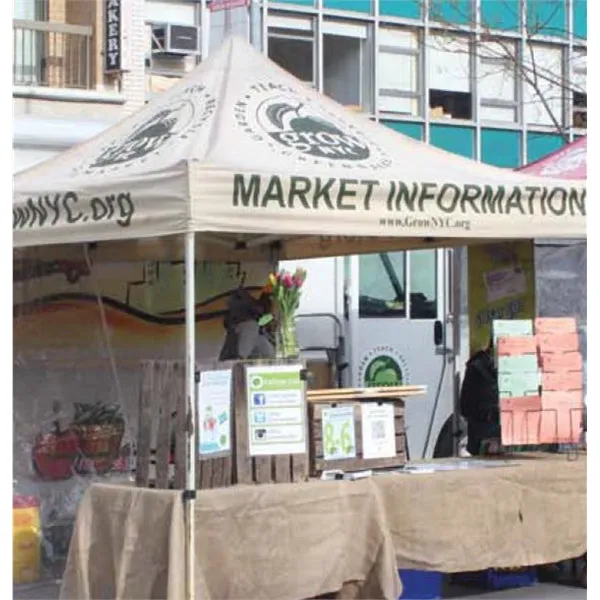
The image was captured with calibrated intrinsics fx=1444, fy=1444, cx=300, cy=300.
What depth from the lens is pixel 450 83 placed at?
25422 mm

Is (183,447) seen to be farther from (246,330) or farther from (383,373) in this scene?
(383,373)

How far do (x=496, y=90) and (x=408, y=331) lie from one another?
45.1 feet

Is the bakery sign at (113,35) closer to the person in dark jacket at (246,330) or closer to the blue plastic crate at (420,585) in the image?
the person in dark jacket at (246,330)

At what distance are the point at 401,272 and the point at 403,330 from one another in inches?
24.4

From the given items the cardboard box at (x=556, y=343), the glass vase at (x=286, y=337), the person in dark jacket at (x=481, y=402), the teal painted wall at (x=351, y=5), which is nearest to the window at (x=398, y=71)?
the teal painted wall at (x=351, y=5)

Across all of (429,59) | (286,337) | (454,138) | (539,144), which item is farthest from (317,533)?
(539,144)

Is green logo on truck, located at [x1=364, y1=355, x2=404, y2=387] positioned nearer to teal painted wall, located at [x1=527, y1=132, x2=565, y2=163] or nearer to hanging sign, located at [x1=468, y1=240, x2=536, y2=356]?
hanging sign, located at [x1=468, y1=240, x2=536, y2=356]

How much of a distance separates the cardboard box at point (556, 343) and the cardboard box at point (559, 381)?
15 cm

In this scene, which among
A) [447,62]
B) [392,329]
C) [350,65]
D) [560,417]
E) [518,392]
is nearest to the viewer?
[518,392]

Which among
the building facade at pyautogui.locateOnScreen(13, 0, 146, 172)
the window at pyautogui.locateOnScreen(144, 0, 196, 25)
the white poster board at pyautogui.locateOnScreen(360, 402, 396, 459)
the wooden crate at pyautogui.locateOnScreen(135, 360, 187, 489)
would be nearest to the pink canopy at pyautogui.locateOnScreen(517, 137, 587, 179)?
the white poster board at pyautogui.locateOnScreen(360, 402, 396, 459)

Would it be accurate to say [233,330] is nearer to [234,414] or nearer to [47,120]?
[234,414]

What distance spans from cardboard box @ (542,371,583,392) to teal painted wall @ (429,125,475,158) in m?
16.0

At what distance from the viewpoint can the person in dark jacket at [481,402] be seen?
10.1m
